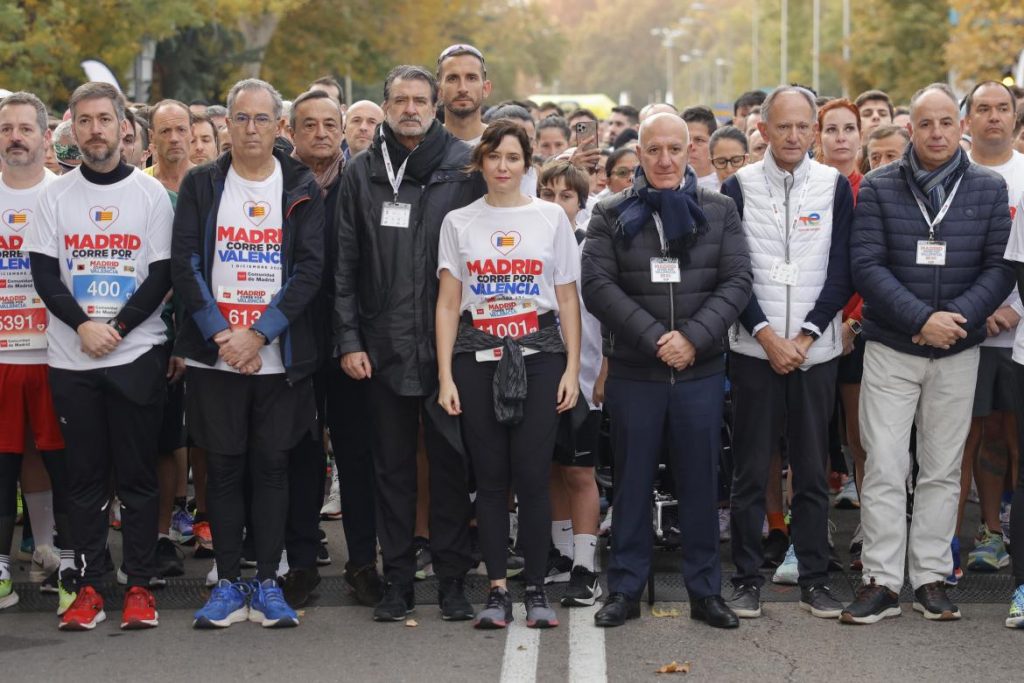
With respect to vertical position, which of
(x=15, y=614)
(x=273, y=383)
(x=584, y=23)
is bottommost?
(x=15, y=614)

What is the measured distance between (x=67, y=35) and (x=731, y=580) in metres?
16.8

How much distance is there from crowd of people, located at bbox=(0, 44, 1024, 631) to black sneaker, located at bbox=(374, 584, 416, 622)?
1.3 inches

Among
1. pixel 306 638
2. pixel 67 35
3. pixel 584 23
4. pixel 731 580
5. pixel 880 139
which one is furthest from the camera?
pixel 584 23

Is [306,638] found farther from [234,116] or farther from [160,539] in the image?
[234,116]

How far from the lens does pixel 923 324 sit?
7008 millimetres

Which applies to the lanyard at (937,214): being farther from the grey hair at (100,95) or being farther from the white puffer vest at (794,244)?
the grey hair at (100,95)

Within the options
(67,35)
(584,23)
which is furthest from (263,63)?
(584,23)

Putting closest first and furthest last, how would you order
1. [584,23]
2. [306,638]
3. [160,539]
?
[306,638] < [160,539] < [584,23]

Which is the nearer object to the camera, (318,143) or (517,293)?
(517,293)

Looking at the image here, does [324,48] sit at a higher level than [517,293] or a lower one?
higher

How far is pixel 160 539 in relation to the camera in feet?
26.9

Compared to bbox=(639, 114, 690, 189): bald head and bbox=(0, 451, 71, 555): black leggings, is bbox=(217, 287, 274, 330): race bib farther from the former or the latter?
bbox=(639, 114, 690, 189): bald head

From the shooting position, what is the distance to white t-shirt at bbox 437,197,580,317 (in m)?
6.93

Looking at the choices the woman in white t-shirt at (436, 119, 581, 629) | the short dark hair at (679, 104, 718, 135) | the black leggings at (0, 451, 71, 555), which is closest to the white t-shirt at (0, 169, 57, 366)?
the black leggings at (0, 451, 71, 555)
